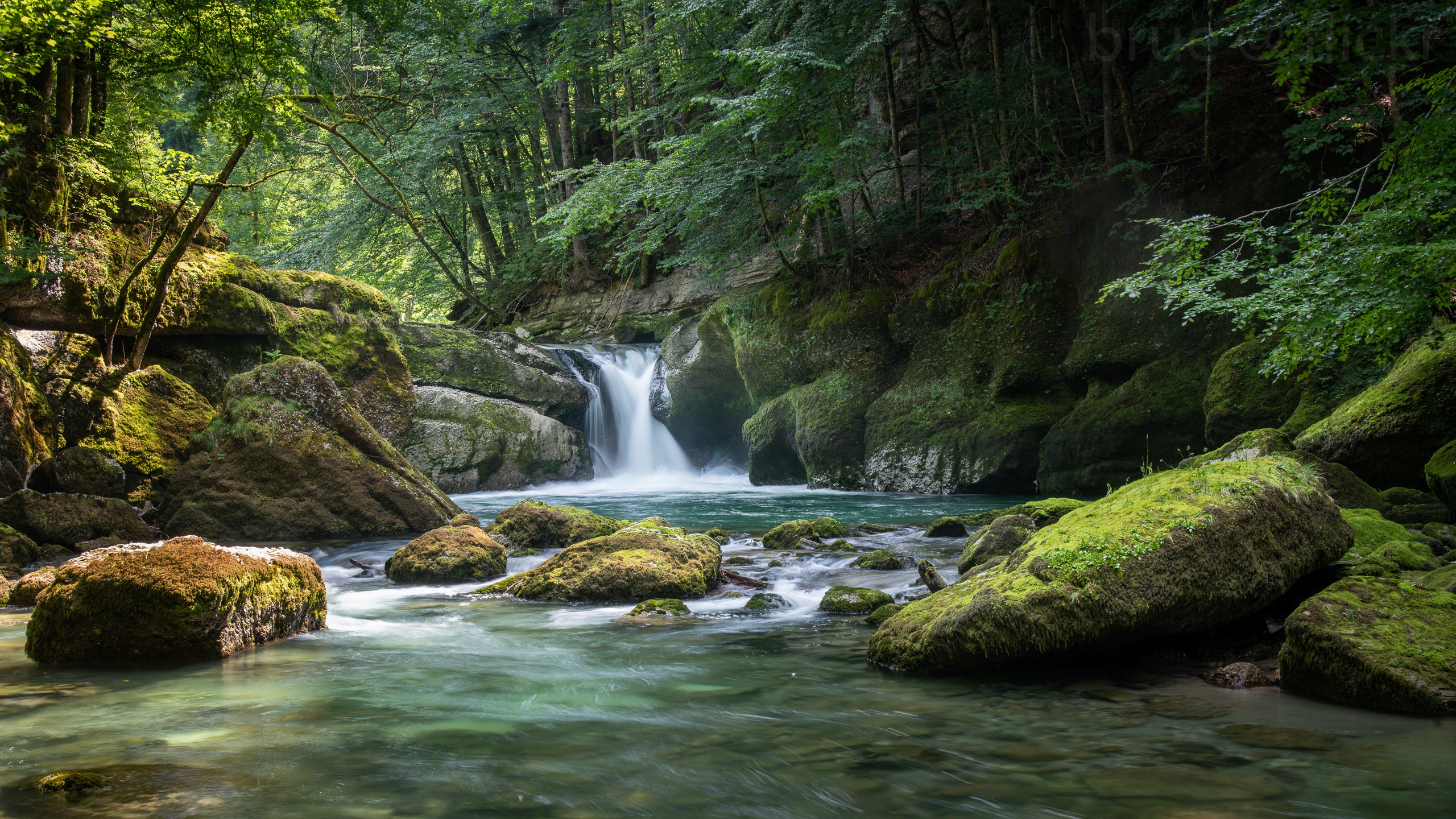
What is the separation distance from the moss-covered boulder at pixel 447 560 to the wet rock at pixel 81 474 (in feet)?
11.5

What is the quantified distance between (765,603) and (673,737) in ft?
9.33

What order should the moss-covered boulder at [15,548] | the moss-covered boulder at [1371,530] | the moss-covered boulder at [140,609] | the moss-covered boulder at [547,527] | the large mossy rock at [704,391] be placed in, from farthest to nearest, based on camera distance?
the large mossy rock at [704,391]
the moss-covered boulder at [547,527]
the moss-covered boulder at [15,548]
the moss-covered boulder at [1371,530]
the moss-covered boulder at [140,609]

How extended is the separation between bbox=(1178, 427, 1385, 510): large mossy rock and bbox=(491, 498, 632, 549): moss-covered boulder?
20.1ft

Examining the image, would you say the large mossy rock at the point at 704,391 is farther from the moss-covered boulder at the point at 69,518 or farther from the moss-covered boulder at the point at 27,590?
the moss-covered boulder at the point at 27,590

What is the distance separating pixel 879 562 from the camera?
7.70m

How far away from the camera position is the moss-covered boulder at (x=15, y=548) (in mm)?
7262

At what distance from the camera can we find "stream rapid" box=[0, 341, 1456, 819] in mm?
2832

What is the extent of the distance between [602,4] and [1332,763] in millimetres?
23492

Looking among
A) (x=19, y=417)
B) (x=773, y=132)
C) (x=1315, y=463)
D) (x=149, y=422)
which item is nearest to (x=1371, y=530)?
(x=1315, y=463)

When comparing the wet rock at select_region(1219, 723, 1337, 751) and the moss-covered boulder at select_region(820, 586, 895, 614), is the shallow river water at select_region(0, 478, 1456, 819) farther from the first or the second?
the moss-covered boulder at select_region(820, 586, 895, 614)

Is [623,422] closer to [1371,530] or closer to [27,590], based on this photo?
[27,590]

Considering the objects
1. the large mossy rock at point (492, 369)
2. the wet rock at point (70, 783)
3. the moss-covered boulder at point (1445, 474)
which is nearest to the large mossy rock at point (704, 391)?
the large mossy rock at point (492, 369)

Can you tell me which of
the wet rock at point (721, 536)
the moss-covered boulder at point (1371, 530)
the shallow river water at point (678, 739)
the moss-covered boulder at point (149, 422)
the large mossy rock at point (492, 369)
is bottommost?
the shallow river water at point (678, 739)

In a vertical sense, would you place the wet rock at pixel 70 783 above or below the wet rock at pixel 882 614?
above
